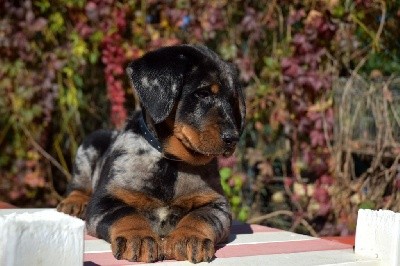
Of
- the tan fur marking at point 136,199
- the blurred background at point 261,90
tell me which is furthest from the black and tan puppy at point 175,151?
the blurred background at point 261,90

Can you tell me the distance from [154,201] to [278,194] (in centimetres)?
263

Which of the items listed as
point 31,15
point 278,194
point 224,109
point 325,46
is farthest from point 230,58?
point 224,109

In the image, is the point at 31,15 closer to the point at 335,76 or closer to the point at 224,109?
the point at 335,76

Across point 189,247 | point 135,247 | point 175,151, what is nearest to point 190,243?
point 189,247

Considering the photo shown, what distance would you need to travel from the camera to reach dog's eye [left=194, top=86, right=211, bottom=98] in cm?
277

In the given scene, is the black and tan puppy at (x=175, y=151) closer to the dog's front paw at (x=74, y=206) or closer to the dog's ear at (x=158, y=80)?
the dog's ear at (x=158, y=80)

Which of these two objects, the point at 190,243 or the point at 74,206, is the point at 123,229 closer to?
the point at 190,243

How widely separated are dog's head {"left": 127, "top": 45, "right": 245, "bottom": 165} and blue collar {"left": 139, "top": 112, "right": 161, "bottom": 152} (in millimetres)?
43

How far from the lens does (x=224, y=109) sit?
8.98ft

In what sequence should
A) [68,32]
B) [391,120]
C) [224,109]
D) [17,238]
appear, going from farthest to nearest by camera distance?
1. [68,32]
2. [391,120]
3. [224,109]
4. [17,238]

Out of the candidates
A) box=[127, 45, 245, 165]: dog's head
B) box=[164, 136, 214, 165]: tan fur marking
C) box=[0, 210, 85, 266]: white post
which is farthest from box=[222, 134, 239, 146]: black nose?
box=[0, 210, 85, 266]: white post

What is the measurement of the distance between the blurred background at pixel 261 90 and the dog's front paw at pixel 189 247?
247 cm

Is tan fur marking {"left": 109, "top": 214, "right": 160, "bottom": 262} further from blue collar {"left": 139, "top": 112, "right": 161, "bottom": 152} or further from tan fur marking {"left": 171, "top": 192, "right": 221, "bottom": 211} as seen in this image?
blue collar {"left": 139, "top": 112, "right": 161, "bottom": 152}

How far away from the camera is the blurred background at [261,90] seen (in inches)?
191
